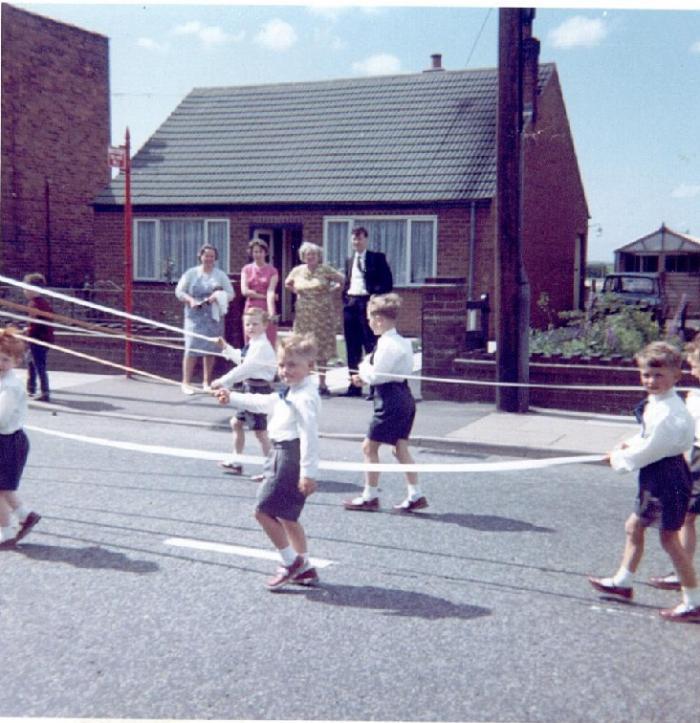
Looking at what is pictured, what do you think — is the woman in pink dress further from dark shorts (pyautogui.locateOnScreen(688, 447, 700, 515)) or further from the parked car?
the parked car

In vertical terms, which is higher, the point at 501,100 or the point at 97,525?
the point at 501,100

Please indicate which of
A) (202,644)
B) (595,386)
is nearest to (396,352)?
(202,644)

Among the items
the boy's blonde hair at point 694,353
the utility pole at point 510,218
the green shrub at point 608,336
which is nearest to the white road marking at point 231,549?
the boy's blonde hair at point 694,353

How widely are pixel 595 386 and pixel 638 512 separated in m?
6.29

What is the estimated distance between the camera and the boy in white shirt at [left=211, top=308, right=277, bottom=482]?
23.5ft

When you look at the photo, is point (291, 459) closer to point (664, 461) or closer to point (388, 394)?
point (388, 394)

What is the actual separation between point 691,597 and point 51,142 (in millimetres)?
21219

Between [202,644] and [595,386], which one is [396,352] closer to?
[202,644]

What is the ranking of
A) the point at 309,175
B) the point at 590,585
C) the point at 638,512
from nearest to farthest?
the point at 638,512, the point at 590,585, the point at 309,175

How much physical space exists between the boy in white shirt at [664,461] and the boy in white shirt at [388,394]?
80.7 inches

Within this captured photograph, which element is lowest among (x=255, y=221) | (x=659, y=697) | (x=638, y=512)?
(x=659, y=697)

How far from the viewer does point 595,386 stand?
1102 cm

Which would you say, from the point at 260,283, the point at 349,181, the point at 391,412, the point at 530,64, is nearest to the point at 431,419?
the point at 260,283

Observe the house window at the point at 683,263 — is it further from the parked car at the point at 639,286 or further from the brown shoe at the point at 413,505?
the brown shoe at the point at 413,505
